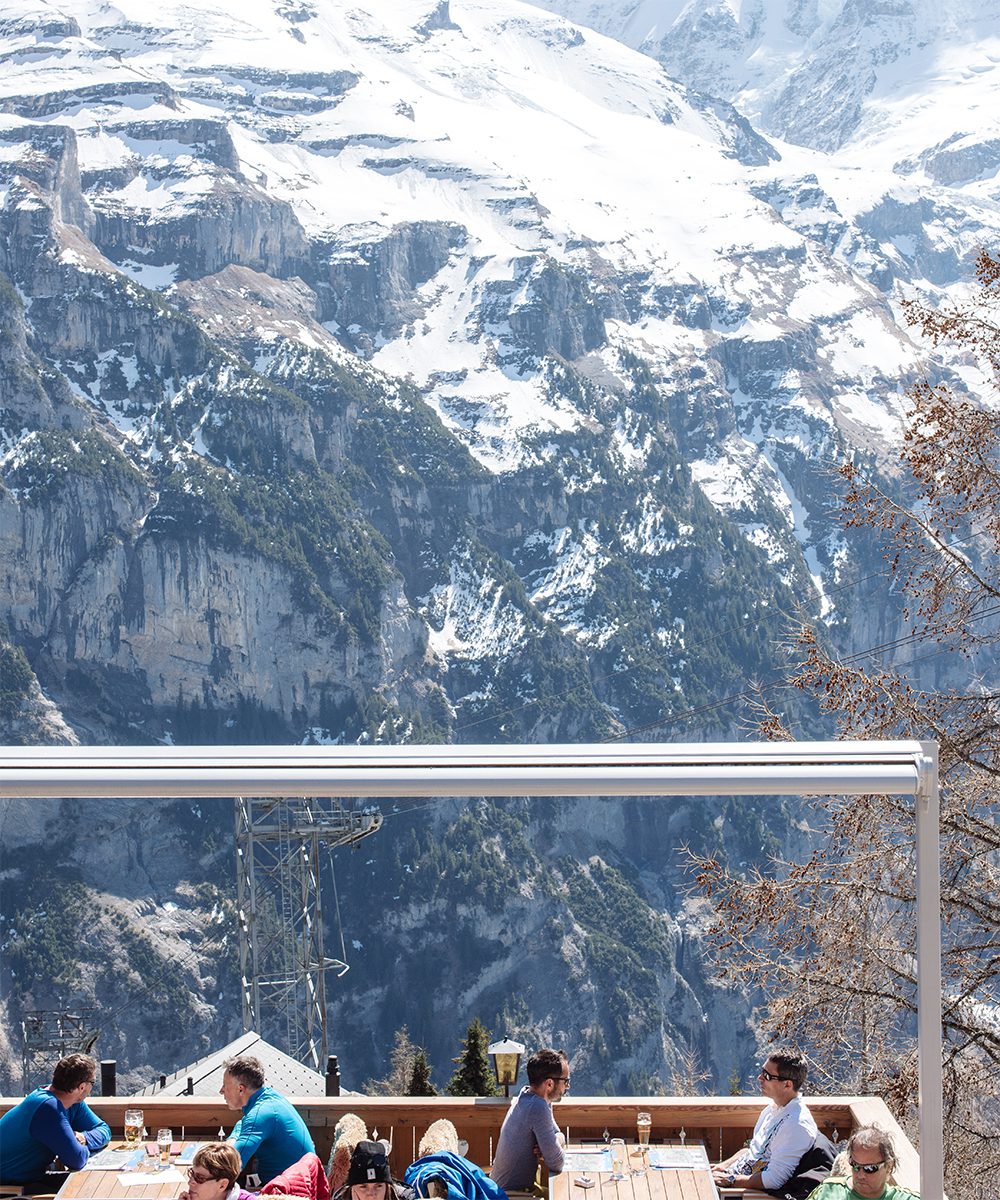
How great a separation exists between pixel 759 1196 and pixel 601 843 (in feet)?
495

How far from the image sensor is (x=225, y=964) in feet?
408

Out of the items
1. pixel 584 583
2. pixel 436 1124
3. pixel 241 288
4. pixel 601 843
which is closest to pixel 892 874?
pixel 436 1124

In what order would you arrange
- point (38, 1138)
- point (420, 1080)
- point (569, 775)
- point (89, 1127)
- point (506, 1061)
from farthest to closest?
point (420, 1080), point (506, 1061), point (89, 1127), point (38, 1138), point (569, 775)

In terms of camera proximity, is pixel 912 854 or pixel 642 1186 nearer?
pixel 642 1186

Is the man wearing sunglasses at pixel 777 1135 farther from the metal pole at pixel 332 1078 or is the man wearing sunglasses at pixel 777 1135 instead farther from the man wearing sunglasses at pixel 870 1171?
the metal pole at pixel 332 1078

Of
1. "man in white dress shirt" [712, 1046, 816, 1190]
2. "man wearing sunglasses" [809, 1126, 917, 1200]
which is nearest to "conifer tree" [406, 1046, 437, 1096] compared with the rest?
"man in white dress shirt" [712, 1046, 816, 1190]

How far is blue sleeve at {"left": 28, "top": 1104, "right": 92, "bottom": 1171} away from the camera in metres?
5.97

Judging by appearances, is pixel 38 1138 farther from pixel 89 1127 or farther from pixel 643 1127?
pixel 643 1127

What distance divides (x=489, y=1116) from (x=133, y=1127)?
57.5 inches

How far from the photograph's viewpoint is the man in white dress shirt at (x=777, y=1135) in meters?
6.10

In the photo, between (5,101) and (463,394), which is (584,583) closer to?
(463,394)

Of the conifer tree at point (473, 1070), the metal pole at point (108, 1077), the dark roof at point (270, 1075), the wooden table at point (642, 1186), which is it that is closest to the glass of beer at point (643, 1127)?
the wooden table at point (642, 1186)

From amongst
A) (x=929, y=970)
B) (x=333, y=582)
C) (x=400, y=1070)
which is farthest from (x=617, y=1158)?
(x=333, y=582)

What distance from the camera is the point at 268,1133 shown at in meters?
5.67
